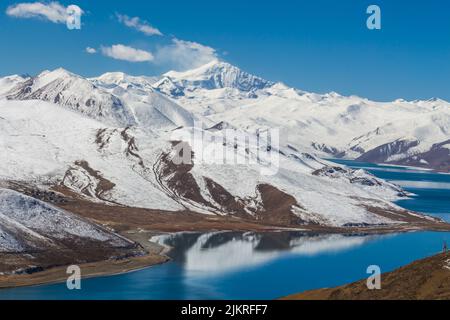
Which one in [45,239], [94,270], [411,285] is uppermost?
[45,239]

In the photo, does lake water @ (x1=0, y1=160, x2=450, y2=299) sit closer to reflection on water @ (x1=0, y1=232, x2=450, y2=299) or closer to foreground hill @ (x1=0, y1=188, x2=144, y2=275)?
reflection on water @ (x1=0, y1=232, x2=450, y2=299)

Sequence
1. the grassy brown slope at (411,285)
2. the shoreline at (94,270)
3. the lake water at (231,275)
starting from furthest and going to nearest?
the shoreline at (94,270) < the lake water at (231,275) < the grassy brown slope at (411,285)

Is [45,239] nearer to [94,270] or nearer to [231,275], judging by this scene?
[94,270]

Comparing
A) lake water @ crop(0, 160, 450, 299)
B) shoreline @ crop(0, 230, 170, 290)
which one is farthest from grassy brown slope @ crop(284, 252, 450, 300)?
shoreline @ crop(0, 230, 170, 290)

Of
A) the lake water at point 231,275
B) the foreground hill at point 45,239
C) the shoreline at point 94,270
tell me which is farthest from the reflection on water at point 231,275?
the foreground hill at point 45,239

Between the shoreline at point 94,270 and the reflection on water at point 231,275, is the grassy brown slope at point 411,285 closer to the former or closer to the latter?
the reflection on water at point 231,275

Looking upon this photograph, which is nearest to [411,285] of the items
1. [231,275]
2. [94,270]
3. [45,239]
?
[231,275]

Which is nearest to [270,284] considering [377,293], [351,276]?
[351,276]

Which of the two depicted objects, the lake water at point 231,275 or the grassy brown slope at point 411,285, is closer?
the grassy brown slope at point 411,285
